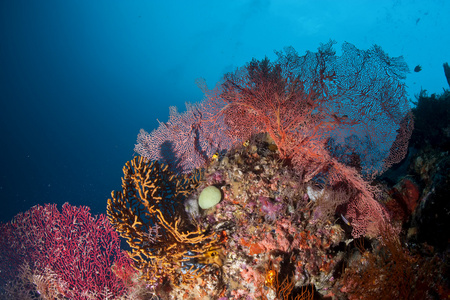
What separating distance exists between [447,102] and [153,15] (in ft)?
490

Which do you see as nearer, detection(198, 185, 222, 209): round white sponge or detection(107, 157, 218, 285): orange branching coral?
detection(107, 157, 218, 285): orange branching coral

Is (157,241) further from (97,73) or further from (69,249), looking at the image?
(97,73)

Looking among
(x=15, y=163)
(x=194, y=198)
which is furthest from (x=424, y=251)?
(x=15, y=163)

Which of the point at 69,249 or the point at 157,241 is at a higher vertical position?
the point at 69,249

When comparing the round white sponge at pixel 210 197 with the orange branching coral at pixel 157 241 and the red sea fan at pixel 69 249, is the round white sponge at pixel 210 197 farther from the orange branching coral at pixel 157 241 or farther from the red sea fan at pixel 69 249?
the red sea fan at pixel 69 249

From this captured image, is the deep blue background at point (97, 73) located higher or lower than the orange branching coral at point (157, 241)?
higher

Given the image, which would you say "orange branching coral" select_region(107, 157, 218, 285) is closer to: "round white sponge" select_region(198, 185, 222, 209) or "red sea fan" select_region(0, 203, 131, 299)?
"round white sponge" select_region(198, 185, 222, 209)

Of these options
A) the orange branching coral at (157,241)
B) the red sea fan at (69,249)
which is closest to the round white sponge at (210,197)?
the orange branching coral at (157,241)

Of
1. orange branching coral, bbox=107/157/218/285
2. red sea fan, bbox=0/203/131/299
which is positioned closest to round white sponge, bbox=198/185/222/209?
orange branching coral, bbox=107/157/218/285

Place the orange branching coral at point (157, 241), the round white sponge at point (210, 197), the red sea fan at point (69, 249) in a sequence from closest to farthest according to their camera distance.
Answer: the orange branching coral at point (157, 241)
the round white sponge at point (210, 197)
the red sea fan at point (69, 249)

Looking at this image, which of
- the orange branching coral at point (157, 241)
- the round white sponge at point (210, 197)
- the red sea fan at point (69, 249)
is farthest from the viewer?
the red sea fan at point (69, 249)

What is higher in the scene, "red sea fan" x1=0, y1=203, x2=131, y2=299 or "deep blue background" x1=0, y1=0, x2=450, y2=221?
"deep blue background" x1=0, y1=0, x2=450, y2=221

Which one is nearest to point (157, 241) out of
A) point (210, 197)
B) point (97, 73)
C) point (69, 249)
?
point (210, 197)

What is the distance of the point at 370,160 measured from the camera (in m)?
4.19
